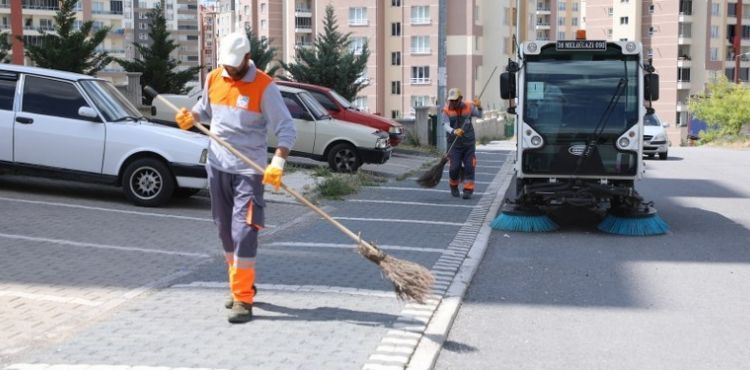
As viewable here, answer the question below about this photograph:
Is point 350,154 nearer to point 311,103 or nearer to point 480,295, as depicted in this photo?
point 311,103

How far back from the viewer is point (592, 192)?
38.3 feet

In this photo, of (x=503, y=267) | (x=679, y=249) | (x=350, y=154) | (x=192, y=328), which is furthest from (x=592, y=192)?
(x=350, y=154)

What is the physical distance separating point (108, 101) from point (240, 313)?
284 inches

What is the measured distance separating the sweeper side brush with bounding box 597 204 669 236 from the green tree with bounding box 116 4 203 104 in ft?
57.9

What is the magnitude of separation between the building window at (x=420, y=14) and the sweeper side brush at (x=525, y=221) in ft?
229

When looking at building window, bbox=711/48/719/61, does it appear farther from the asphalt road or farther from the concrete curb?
the concrete curb

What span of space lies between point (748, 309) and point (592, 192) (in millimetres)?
4189

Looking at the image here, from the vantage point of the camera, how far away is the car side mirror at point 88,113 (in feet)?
40.3

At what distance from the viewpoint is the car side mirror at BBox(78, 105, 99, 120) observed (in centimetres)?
1229

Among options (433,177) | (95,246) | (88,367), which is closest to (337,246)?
(95,246)

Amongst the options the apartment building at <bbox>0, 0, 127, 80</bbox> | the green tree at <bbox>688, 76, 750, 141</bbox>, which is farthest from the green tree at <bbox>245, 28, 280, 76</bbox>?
the green tree at <bbox>688, 76, 750, 141</bbox>

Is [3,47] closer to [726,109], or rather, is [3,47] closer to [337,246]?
[337,246]

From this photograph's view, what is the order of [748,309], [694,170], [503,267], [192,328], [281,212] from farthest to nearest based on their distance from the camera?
[694,170]
[281,212]
[503,267]
[748,309]
[192,328]

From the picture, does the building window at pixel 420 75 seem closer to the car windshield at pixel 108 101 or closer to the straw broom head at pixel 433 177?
the straw broom head at pixel 433 177
